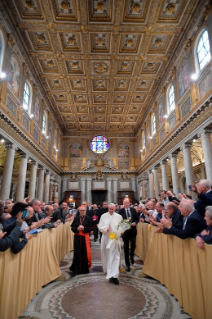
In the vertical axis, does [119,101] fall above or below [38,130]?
above

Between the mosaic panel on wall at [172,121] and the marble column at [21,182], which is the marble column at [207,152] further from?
the marble column at [21,182]

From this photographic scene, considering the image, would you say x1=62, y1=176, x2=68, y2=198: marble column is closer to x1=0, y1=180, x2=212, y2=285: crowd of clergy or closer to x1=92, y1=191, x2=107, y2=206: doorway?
x1=92, y1=191, x2=107, y2=206: doorway

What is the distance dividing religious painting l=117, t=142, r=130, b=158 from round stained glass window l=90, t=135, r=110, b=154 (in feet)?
5.33

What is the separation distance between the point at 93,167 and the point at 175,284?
22.4m

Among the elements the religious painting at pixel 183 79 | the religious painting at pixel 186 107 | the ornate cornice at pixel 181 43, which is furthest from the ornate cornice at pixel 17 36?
the religious painting at pixel 186 107

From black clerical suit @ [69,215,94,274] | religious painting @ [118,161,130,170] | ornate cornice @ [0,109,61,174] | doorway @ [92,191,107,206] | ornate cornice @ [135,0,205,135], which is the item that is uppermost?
ornate cornice @ [135,0,205,135]

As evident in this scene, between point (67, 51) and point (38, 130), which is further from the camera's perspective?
point (38, 130)

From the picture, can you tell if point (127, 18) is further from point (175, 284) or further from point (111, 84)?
point (175, 284)

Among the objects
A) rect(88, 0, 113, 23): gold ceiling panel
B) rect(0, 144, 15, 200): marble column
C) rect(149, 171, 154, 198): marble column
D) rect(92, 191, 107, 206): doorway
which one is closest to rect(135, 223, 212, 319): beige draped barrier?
rect(0, 144, 15, 200): marble column

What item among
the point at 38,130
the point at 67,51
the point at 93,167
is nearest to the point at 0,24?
the point at 67,51

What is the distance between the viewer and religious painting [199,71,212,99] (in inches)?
381

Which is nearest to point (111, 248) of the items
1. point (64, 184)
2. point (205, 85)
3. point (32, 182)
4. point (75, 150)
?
point (205, 85)

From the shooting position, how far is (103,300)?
157 inches

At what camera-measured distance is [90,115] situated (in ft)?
77.9
